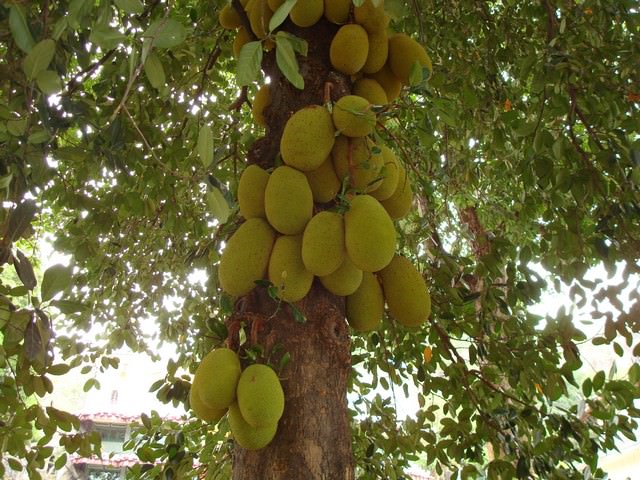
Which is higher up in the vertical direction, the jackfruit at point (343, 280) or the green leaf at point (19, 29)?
the green leaf at point (19, 29)

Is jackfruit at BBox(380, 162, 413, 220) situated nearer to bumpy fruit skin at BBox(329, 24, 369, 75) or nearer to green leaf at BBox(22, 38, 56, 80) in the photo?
bumpy fruit skin at BBox(329, 24, 369, 75)

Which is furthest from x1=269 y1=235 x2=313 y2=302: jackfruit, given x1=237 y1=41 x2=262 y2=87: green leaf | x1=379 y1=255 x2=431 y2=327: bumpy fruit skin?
x1=237 y1=41 x2=262 y2=87: green leaf

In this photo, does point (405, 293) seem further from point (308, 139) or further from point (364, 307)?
point (308, 139)

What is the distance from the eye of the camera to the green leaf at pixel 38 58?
824 millimetres

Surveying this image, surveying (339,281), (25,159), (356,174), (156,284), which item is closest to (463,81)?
(356,174)

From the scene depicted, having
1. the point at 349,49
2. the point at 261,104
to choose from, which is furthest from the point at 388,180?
the point at 261,104

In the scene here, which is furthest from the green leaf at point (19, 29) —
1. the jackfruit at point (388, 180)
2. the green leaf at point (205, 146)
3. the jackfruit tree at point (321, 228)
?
the jackfruit at point (388, 180)

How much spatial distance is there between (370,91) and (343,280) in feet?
1.88

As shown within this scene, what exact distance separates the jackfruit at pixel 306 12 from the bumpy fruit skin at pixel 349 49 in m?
0.07

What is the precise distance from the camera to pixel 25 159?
1.04 m

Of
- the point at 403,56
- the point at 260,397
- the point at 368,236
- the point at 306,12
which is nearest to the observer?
the point at 260,397

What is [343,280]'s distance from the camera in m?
1.18

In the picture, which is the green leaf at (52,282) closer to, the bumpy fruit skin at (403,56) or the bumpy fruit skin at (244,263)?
the bumpy fruit skin at (244,263)

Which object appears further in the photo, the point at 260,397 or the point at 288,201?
the point at 288,201
